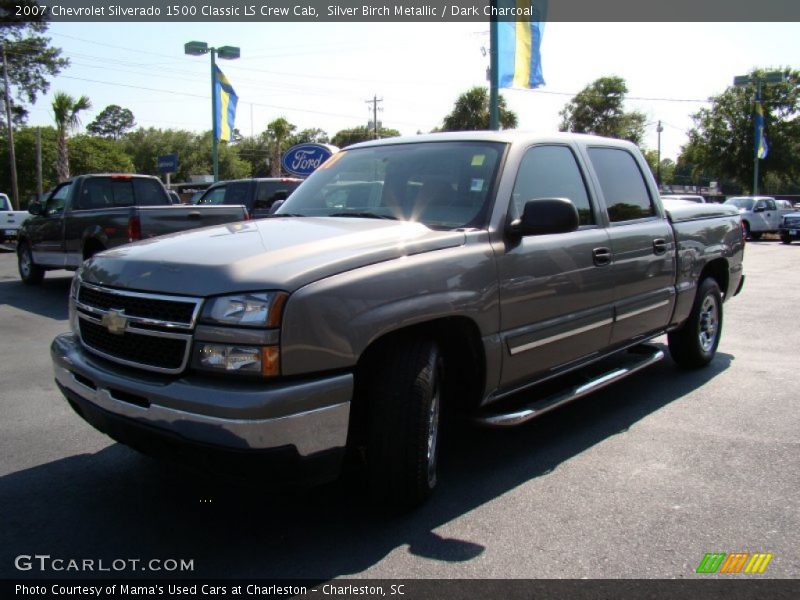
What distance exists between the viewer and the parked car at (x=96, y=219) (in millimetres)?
9125

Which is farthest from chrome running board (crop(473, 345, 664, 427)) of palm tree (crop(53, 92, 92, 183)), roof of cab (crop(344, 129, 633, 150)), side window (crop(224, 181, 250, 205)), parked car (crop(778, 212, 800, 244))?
palm tree (crop(53, 92, 92, 183))

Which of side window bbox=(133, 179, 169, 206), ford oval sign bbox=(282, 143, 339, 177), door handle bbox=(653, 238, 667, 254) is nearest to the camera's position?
door handle bbox=(653, 238, 667, 254)

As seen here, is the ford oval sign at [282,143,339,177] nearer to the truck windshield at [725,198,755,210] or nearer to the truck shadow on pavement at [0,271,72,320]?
the truck shadow on pavement at [0,271,72,320]

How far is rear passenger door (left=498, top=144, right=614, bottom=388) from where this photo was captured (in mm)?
3816

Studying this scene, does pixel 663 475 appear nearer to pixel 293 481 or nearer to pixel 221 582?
pixel 293 481

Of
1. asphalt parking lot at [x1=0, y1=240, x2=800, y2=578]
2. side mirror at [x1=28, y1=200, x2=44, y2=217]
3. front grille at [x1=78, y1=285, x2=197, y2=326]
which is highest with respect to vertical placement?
side mirror at [x1=28, y1=200, x2=44, y2=217]

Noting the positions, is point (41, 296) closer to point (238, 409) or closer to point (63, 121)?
point (238, 409)

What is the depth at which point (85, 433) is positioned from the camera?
4543mm

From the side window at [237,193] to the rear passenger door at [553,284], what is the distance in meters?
9.40

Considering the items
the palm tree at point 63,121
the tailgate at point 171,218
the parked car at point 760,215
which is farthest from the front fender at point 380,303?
the palm tree at point 63,121

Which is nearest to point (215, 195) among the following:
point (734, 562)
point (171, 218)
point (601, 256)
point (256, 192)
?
point (256, 192)

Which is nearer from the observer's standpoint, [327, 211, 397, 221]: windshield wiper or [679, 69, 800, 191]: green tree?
[327, 211, 397, 221]: windshield wiper

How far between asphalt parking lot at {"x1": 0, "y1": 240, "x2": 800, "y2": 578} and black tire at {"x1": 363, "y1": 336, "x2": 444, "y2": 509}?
22cm

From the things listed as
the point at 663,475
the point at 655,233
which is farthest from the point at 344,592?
the point at 655,233
